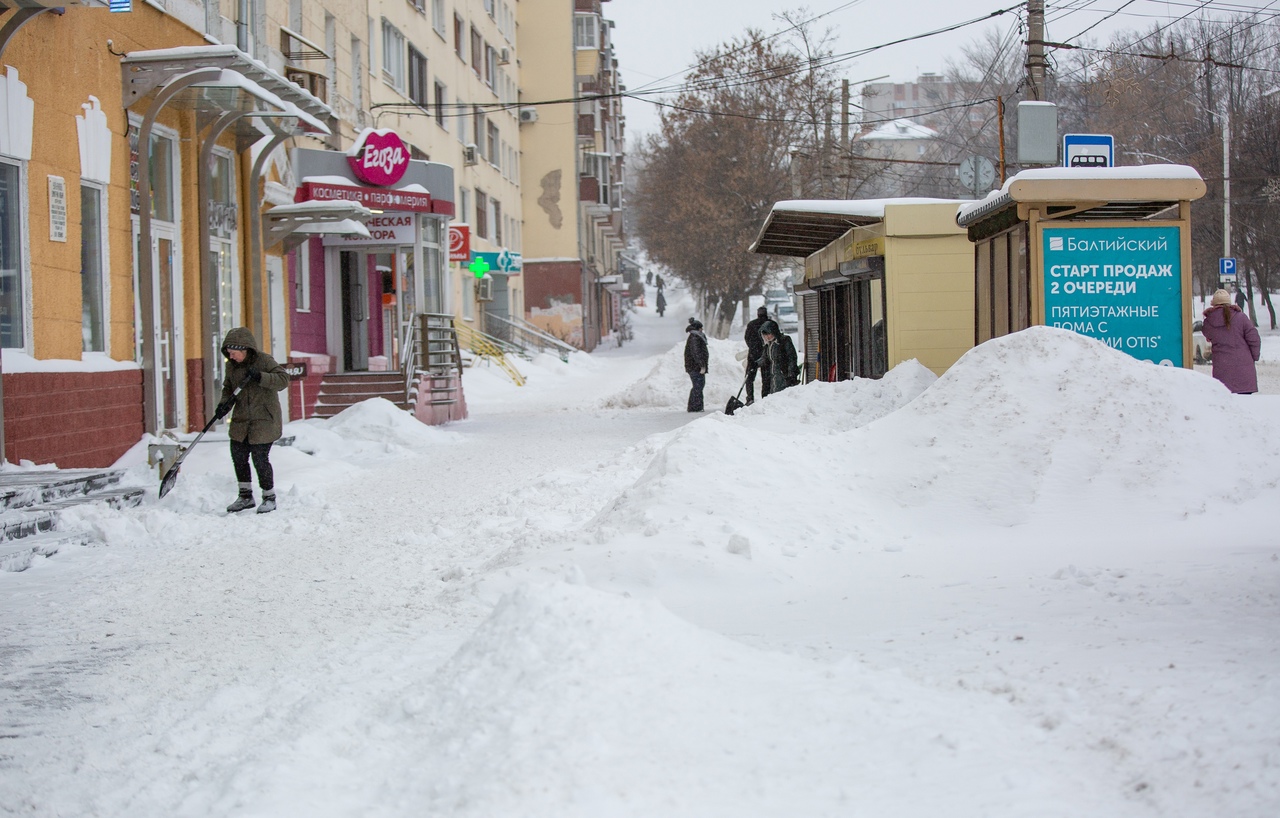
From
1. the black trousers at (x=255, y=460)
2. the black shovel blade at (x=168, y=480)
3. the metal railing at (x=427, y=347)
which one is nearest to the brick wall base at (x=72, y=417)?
the black shovel blade at (x=168, y=480)

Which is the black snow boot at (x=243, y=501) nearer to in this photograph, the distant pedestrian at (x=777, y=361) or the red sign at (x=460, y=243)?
the distant pedestrian at (x=777, y=361)

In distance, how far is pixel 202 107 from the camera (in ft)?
49.0

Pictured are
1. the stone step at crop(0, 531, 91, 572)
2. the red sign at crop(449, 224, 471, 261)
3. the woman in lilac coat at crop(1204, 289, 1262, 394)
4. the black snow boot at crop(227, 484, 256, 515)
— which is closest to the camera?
the stone step at crop(0, 531, 91, 572)

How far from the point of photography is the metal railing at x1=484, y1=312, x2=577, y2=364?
44.4 m

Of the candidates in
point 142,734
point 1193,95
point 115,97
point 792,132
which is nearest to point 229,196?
point 115,97

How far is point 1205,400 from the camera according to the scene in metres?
8.69

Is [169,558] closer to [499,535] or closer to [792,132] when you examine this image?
[499,535]

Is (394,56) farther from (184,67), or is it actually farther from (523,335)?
(184,67)

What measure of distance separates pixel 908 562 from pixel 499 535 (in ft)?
9.55

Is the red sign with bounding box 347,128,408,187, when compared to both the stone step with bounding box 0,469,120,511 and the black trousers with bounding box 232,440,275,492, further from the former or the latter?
the black trousers with bounding box 232,440,275,492

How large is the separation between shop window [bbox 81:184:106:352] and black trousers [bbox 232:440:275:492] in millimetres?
3330

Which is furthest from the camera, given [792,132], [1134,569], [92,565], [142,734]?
[792,132]

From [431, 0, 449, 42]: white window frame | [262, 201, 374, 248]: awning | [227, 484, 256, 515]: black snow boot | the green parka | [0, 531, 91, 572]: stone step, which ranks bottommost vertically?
[0, 531, 91, 572]: stone step

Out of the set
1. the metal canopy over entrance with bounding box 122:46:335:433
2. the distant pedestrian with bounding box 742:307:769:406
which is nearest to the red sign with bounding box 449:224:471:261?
the distant pedestrian with bounding box 742:307:769:406
